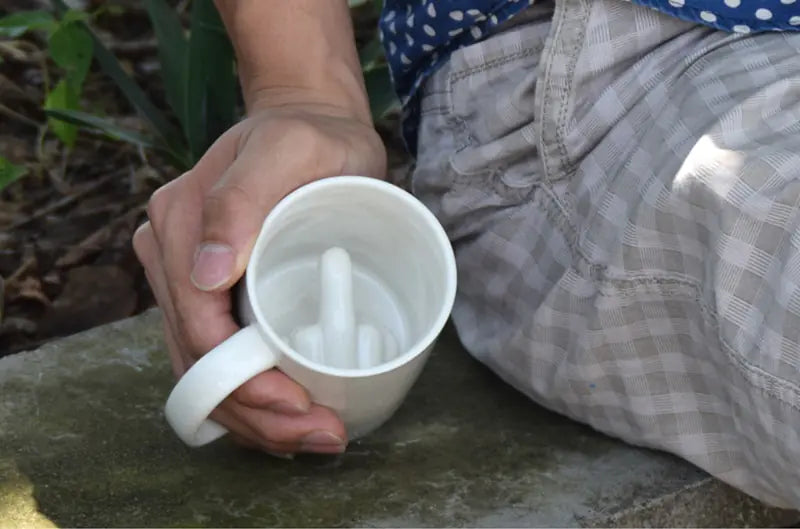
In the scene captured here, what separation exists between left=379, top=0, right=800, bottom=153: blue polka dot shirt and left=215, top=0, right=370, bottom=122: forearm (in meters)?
0.09

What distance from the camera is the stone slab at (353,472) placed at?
3.39ft

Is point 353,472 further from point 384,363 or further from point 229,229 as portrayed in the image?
point 229,229

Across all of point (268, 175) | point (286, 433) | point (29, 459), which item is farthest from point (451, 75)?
point (29, 459)

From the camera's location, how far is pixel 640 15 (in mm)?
1068

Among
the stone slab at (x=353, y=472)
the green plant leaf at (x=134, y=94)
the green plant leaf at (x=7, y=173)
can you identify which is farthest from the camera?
the green plant leaf at (x=134, y=94)

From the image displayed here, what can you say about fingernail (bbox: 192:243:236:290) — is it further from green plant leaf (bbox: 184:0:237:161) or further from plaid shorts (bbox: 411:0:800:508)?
green plant leaf (bbox: 184:0:237:161)

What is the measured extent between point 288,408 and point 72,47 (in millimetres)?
850

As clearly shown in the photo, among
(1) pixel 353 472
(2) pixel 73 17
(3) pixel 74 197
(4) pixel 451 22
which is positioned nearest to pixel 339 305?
(1) pixel 353 472

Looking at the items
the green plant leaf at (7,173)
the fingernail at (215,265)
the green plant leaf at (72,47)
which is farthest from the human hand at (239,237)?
the green plant leaf at (72,47)

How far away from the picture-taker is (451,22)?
1.17 metres

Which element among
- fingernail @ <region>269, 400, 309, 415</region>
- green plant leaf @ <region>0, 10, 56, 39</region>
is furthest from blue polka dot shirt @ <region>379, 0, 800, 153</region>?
green plant leaf @ <region>0, 10, 56, 39</region>

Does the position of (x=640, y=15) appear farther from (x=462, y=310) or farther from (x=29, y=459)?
(x=29, y=459)

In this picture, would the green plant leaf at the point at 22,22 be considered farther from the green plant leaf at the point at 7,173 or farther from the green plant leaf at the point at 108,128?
the green plant leaf at the point at 7,173

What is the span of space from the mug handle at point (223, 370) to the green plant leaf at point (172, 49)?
813mm
